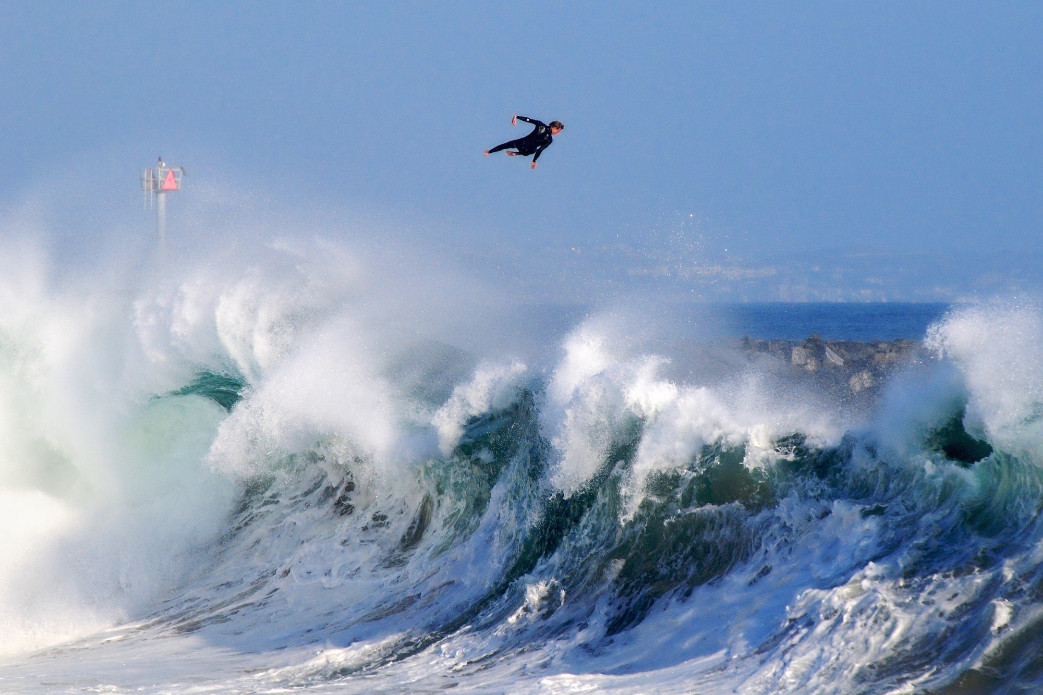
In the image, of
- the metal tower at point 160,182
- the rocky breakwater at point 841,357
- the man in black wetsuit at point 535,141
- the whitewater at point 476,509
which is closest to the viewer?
the whitewater at point 476,509

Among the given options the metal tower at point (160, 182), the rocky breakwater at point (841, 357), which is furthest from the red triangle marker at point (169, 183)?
the rocky breakwater at point (841, 357)

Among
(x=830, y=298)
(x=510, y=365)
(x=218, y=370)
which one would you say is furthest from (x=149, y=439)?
(x=830, y=298)

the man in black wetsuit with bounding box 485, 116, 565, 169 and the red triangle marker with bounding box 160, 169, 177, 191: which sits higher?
the red triangle marker with bounding box 160, 169, 177, 191

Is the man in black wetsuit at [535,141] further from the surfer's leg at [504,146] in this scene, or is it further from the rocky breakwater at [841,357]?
the rocky breakwater at [841,357]

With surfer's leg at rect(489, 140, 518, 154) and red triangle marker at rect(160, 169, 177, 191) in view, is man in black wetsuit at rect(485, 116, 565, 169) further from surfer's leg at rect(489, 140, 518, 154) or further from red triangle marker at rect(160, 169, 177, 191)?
red triangle marker at rect(160, 169, 177, 191)

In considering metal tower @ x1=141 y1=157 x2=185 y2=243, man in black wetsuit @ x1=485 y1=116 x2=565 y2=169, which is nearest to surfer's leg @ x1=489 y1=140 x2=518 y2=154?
man in black wetsuit @ x1=485 y1=116 x2=565 y2=169

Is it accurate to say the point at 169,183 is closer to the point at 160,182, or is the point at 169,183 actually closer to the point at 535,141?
the point at 160,182
